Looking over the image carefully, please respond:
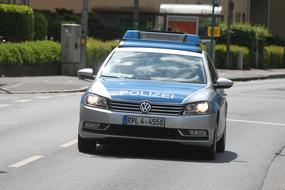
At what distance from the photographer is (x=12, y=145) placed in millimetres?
13047

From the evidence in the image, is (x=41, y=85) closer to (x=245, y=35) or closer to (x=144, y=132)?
(x=144, y=132)

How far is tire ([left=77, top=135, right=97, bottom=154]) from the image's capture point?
12008mm

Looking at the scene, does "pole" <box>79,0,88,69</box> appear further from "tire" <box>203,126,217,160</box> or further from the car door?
"tire" <box>203,126,217,160</box>

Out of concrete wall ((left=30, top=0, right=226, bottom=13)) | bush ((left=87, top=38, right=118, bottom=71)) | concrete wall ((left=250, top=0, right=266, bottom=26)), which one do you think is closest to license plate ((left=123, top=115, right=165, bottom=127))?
bush ((left=87, top=38, right=118, bottom=71))

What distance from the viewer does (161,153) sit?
1276 cm

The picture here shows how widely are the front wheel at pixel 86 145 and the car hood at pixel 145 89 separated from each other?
0.72 m

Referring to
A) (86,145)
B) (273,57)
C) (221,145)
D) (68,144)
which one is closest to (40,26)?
(68,144)

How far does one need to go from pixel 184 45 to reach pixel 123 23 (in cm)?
4600

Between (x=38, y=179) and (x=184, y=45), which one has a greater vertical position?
(x=184, y=45)

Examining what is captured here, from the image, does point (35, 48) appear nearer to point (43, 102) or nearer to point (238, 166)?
point (43, 102)

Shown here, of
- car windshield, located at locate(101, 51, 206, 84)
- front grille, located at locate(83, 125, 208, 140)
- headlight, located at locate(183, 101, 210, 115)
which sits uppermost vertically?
car windshield, located at locate(101, 51, 206, 84)

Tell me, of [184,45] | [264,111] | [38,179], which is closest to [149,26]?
[264,111]

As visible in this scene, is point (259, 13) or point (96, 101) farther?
point (259, 13)

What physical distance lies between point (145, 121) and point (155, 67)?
1518 millimetres
